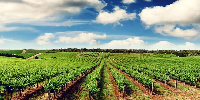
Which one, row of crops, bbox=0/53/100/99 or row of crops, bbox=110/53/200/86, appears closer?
row of crops, bbox=0/53/100/99

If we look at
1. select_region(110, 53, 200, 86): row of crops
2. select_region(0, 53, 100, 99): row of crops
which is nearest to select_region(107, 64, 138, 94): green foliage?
select_region(110, 53, 200, 86): row of crops

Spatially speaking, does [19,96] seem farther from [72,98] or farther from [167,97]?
Result: [167,97]

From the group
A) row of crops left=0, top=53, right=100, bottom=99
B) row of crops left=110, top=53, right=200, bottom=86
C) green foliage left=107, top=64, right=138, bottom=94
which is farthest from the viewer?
row of crops left=110, top=53, right=200, bottom=86

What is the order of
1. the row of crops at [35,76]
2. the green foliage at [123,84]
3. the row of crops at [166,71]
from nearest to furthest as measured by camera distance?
1. the row of crops at [35,76]
2. the green foliage at [123,84]
3. the row of crops at [166,71]

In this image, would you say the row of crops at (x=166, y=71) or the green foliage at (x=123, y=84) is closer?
the green foliage at (x=123, y=84)

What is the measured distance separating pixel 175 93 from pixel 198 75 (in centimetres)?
1508

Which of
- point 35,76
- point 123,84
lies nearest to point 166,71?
point 123,84

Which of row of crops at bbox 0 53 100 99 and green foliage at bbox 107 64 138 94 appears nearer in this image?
row of crops at bbox 0 53 100 99

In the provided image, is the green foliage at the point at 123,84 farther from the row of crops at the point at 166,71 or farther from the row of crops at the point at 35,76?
the row of crops at the point at 35,76

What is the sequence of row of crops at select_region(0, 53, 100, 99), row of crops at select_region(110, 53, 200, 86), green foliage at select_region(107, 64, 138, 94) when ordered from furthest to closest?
row of crops at select_region(110, 53, 200, 86), green foliage at select_region(107, 64, 138, 94), row of crops at select_region(0, 53, 100, 99)

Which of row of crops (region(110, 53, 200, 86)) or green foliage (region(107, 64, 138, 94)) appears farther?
row of crops (region(110, 53, 200, 86))

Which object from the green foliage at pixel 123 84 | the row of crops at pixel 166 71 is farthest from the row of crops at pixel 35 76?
the row of crops at pixel 166 71

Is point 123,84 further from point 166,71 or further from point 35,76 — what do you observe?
point 166,71

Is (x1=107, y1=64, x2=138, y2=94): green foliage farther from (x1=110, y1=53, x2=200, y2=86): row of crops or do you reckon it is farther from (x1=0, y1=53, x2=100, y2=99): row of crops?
(x1=0, y1=53, x2=100, y2=99): row of crops
